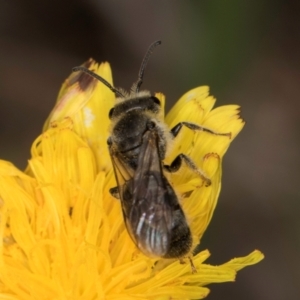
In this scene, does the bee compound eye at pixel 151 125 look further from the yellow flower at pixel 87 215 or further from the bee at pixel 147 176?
the yellow flower at pixel 87 215

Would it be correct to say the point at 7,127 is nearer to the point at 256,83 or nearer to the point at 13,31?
the point at 13,31

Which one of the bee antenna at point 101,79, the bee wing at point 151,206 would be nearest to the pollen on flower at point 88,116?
the bee antenna at point 101,79

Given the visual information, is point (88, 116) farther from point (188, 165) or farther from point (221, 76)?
point (221, 76)

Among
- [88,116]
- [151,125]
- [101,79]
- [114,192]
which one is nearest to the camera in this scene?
[151,125]

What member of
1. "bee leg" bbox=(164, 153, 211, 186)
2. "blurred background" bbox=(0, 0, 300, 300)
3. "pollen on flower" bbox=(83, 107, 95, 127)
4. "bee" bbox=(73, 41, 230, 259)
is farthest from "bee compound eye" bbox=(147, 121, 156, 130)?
"blurred background" bbox=(0, 0, 300, 300)

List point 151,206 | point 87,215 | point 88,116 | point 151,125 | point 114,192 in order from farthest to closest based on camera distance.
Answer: point 88,116, point 87,215, point 114,192, point 151,125, point 151,206

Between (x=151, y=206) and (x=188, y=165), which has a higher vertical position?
(x=188, y=165)

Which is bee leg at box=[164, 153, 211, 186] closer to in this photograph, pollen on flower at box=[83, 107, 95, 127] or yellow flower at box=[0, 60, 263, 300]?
yellow flower at box=[0, 60, 263, 300]

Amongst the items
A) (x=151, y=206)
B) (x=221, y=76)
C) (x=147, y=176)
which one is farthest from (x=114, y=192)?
(x=221, y=76)
